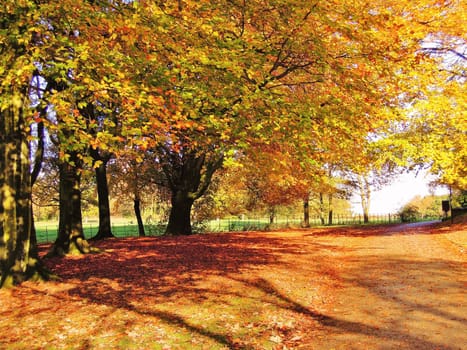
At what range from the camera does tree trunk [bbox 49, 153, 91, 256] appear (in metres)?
17.0

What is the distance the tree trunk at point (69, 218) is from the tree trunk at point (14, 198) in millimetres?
5940

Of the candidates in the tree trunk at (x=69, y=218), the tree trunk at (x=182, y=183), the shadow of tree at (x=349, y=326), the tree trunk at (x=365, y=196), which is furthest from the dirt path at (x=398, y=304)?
the tree trunk at (x=365, y=196)

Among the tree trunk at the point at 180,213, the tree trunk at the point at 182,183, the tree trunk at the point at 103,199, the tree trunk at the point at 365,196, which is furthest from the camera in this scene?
the tree trunk at the point at 365,196

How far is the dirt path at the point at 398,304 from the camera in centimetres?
622

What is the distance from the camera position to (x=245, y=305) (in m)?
8.28

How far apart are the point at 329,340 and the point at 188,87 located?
5994 mm

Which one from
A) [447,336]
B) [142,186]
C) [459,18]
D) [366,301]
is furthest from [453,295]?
[142,186]

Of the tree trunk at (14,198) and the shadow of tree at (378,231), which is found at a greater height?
the tree trunk at (14,198)

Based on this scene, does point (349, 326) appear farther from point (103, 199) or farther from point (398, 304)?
point (103, 199)

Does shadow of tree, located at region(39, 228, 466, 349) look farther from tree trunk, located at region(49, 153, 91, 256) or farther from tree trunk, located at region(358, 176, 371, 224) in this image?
tree trunk, located at region(358, 176, 371, 224)

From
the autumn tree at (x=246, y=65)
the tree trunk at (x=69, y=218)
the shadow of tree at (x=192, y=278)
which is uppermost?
the autumn tree at (x=246, y=65)

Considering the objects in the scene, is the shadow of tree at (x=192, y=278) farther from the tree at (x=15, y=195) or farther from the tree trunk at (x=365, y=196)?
the tree trunk at (x=365, y=196)

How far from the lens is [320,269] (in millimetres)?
12625

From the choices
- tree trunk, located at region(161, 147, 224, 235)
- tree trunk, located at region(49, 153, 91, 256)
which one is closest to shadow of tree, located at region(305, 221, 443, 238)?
tree trunk, located at region(161, 147, 224, 235)
